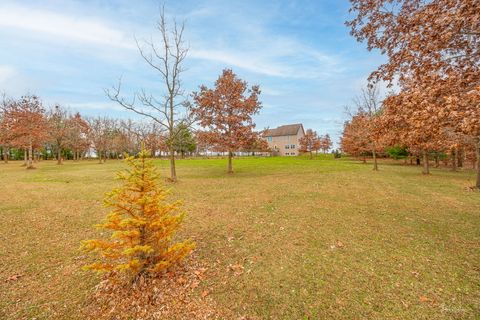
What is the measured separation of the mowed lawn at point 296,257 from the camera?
13.2 ft

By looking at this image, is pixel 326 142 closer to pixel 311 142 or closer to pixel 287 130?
pixel 311 142

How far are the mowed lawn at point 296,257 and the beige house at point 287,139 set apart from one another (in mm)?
61244

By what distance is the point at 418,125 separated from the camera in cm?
452

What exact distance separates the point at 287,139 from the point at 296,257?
69.5 m

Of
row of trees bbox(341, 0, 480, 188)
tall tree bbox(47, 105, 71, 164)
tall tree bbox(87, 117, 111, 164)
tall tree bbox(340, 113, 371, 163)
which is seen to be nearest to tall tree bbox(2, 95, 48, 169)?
tall tree bbox(47, 105, 71, 164)

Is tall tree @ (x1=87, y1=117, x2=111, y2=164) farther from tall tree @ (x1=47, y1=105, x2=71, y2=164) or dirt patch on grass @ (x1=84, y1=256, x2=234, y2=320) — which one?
dirt patch on grass @ (x1=84, y1=256, x2=234, y2=320)

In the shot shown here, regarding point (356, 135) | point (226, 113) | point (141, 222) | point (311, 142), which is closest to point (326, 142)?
point (311, 142)

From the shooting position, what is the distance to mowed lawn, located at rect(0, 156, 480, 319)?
4.02 m

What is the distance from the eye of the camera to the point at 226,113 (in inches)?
802

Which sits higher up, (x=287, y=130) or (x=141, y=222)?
(x=287, y=130)

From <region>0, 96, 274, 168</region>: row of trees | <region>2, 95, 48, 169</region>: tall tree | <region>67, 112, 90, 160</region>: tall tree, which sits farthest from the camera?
<region>67, 112, 90, 160</region>: tall tree

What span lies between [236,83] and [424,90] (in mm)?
17158

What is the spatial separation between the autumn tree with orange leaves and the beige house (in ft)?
169

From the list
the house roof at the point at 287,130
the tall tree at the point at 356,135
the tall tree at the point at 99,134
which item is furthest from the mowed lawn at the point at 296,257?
the house roof at the point at 287,130
